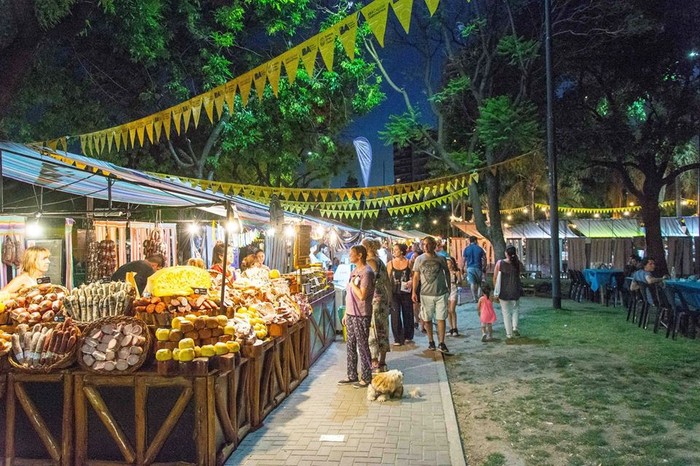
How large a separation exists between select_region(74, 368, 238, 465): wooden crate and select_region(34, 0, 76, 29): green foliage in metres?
5.86

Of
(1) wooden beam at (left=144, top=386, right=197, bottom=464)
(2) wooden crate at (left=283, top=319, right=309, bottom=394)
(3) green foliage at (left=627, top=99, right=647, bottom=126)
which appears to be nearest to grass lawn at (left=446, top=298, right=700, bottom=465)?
(2) wooden crate at (left=283, top=319, right=309, bottom=394)

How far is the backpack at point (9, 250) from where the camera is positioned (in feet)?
23.0

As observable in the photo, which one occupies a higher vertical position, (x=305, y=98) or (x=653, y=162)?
(x=305, y=98)

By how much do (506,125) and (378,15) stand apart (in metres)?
12.4

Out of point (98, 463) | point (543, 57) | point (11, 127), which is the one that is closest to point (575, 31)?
point (543, 57)

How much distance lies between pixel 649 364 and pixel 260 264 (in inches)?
266

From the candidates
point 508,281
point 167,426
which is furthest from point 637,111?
point 167,426

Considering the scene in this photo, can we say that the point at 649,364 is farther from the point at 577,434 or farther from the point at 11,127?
the point at 11,127

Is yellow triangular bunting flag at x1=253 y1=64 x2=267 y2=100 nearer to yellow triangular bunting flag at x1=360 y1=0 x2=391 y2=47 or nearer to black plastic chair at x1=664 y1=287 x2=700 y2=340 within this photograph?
yellow triangular bunting flag at x1=360 y1=0 x2=391 y2=47

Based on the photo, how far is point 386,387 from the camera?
6.56 m

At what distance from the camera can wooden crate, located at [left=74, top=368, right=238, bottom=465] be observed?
4.47 metres

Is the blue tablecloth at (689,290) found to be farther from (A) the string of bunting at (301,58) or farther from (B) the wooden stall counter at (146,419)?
(B) the wooden stall counter at (146,419)

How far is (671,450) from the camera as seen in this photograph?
15.8ft

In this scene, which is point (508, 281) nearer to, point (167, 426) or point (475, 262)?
point (475, 262)
